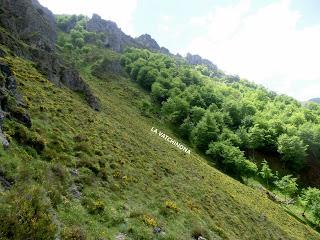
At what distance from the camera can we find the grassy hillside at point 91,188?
1376 cm

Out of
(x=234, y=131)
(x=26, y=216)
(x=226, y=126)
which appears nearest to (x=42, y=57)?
(x=26, y=216)

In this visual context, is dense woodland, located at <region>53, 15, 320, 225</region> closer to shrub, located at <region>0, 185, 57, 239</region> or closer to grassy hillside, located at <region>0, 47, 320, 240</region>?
grassy hillside, located at <region>0, 47, 320, 240</region>

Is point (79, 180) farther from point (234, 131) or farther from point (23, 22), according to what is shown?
point (234, 131)

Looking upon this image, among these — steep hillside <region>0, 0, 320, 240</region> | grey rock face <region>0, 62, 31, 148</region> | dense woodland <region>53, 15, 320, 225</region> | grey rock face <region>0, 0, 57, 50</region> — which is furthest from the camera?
dense woodland <region>53, 15, 320, 225</region>

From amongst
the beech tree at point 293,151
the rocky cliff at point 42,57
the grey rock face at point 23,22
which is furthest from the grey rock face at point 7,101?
the beech tree at point 293,151

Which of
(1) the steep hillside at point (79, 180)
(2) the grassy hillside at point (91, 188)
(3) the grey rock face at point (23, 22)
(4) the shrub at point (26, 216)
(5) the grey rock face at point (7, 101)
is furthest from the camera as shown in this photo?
(3) the grey rock face at point (23, 22)

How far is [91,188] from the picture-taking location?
20.2m

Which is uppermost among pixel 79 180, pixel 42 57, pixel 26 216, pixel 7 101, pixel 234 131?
pixel 234 131

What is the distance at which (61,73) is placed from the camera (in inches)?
1764

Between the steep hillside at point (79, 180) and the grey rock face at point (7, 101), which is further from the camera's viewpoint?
the grey rock face at point (7, 101)

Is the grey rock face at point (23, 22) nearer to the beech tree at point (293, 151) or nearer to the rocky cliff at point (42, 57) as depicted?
the rocky cliff at point (42, 57)

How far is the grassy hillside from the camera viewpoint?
13.8 meters

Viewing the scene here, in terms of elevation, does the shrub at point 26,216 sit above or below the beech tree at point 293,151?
below

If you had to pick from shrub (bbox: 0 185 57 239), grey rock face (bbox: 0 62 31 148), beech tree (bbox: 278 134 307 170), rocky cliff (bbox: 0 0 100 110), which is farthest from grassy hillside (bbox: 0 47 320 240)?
beech tree (bbox: 278 134 307 170)
